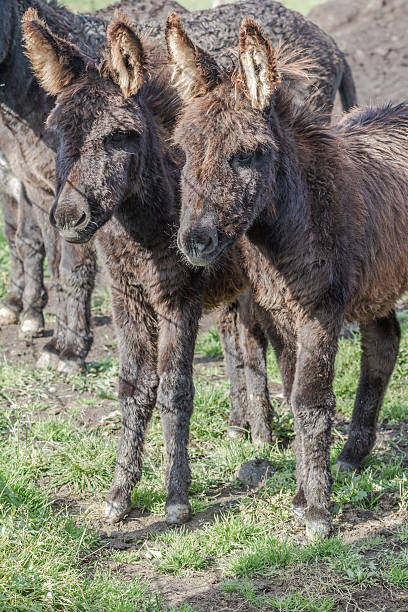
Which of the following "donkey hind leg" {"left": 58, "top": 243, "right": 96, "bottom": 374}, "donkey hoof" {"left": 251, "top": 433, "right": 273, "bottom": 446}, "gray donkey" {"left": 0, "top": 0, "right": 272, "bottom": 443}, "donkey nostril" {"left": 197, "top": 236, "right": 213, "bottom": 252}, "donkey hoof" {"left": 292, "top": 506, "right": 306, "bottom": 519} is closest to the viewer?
"donkey nostril" {"left": 197, "top": 236, "right": 213, "bottom": 252}

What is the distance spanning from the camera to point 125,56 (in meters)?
4.17

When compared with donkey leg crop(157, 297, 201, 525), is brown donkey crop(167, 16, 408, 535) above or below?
above

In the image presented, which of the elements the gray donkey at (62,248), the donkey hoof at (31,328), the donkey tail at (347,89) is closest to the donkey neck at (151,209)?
the gray donkey at (62,248)

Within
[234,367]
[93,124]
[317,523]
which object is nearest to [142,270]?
[93,124]

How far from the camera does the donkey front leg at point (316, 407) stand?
4.21m

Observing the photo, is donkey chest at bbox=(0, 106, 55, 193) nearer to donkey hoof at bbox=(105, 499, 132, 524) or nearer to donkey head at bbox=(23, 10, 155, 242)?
donkey head at bbox=(23, 10, 155, 242)

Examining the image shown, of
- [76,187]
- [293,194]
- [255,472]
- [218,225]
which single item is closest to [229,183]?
[218,225]

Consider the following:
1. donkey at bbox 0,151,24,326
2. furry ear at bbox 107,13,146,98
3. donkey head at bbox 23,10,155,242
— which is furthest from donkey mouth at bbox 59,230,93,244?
donkey at bbox 0,151,24,326

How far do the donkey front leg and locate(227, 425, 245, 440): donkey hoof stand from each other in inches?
48.8

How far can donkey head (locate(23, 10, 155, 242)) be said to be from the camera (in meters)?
4.02

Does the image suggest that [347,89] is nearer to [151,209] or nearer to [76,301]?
[76,301]

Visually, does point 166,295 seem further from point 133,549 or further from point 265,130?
point 133,549

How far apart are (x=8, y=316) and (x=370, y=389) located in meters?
4.12

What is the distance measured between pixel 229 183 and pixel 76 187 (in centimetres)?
→ 81
